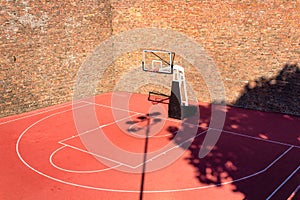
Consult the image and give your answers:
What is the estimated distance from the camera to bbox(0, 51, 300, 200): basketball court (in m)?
10.2

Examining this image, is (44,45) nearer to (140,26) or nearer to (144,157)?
(140,26)

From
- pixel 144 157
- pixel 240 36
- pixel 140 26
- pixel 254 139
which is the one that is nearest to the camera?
→ pixel 144 157

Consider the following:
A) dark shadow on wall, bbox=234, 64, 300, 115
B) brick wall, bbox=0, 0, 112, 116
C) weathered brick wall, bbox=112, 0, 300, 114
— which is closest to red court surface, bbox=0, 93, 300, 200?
dark shadow on wall, bbox=234, 64, 300, 115

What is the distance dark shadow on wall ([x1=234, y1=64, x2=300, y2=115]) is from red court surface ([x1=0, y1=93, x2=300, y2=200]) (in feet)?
1.42

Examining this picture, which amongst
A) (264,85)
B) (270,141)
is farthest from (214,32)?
(270,141)

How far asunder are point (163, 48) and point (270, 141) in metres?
8.13

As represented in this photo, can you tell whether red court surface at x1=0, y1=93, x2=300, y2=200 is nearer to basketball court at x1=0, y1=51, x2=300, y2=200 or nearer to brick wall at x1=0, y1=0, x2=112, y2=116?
basketball court at x1=0, y1=51, x2=300, y2=200

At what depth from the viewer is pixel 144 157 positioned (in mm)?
12352

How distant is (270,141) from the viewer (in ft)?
44.0

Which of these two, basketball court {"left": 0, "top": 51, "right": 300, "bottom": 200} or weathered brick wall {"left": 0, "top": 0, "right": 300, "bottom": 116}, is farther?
weathered brick wall {"left": 0, "top": 0, "right": 300, "bottom": 116}

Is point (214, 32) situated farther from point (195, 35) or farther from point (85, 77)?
point (85, 77)

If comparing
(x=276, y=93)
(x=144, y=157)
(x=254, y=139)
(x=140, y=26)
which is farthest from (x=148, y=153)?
(x=140, y=26)

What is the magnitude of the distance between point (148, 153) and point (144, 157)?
0.35 meters

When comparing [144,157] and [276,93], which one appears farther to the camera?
[276,93]
